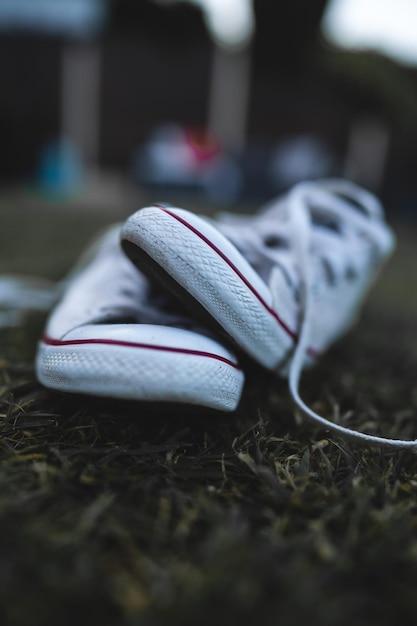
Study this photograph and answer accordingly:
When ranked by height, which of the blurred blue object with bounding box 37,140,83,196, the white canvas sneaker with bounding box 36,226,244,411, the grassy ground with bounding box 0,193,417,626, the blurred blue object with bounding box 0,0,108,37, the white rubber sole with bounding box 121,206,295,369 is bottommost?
the blurred blue object with bounding box 37,140,83,196

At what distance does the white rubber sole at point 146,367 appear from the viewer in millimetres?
610

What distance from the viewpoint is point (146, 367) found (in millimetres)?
610

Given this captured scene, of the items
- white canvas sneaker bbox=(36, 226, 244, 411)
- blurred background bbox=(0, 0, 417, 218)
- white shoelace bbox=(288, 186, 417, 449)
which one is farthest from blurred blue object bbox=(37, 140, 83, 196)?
white canvas sneaker bbox=(36, 226, 244, 411)

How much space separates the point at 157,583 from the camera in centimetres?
43

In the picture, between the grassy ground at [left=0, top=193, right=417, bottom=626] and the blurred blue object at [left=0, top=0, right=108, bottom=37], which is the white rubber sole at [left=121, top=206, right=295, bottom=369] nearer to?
the grassy ground at [left=0, top=193, right=417, bottom=626]

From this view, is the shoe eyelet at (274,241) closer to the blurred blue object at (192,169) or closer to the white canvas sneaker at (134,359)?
the white canvas sneaker at (134,359)

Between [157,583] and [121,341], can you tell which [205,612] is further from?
[121,341]

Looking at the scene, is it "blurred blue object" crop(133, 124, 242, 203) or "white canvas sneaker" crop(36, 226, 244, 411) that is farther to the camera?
"blurred blue object" crop(133, 124, 242, 203)

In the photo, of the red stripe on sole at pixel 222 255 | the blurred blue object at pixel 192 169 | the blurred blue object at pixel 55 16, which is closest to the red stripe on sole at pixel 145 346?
the red stripe on sole at pixel 222 255

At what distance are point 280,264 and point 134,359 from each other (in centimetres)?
36

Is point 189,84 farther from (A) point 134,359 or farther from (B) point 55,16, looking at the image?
(A) point 134,359

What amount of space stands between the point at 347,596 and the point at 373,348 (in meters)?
0.91

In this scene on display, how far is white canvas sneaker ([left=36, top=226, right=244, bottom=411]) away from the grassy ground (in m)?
0.05

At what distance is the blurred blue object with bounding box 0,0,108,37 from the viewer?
22.9 ft
